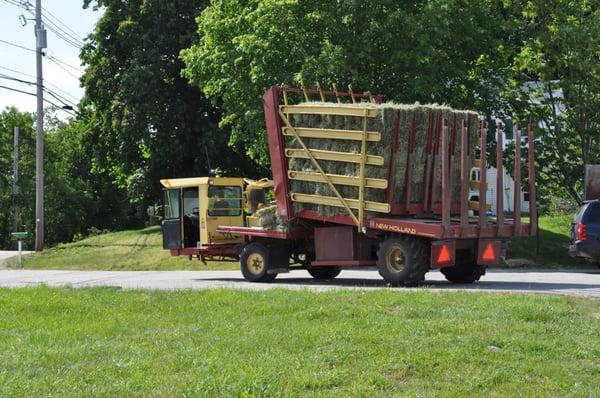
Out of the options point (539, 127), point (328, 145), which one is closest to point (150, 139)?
point (539, 127)

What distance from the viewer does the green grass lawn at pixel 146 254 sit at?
2609 cm

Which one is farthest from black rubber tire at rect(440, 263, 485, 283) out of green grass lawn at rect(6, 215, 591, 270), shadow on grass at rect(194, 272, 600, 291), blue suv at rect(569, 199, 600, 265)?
green grass lawn at rect(6, 215, 591, 270)

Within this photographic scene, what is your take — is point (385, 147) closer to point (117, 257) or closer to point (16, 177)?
point (117, 257)

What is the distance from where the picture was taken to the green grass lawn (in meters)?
26.1

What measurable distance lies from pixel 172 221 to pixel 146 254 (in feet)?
34.9

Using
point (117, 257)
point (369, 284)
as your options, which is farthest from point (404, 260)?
point (117, 257)

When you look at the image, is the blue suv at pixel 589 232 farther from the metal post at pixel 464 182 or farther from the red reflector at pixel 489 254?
the metal post at pixel 464 182

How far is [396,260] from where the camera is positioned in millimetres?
16219

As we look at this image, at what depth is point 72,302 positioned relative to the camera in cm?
1273

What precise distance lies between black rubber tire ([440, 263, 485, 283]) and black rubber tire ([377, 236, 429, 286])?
146 centimetres

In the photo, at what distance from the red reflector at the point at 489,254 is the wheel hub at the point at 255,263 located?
488 centimetres

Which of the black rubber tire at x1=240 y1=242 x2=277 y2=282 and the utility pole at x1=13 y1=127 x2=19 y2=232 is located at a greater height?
the utility pole at x1=13 y1=127 x2=19 y2=232

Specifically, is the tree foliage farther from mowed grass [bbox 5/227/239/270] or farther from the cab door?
the cab door

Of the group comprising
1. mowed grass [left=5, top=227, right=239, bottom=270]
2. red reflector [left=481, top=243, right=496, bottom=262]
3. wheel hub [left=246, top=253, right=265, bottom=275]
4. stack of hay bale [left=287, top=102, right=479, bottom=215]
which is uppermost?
stack of hay bale [left=287, top=102, right=479, bottom=215]
